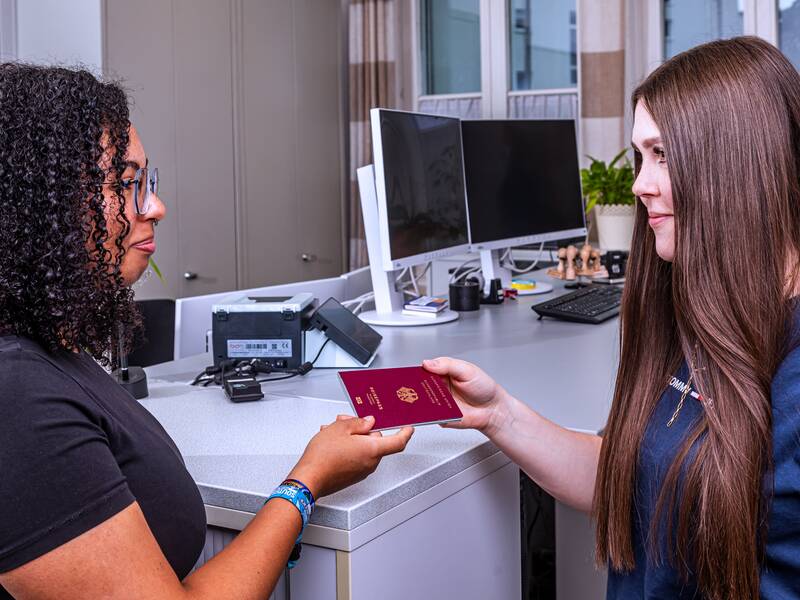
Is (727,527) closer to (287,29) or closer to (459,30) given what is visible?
(287,29)

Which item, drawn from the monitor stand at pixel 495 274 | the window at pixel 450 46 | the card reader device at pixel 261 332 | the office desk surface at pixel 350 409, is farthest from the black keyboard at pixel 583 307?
the window at pixel 450 46

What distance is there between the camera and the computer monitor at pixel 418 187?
208 centimetres

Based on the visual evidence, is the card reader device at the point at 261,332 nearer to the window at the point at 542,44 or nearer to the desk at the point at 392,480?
the desk at the point at 392,480

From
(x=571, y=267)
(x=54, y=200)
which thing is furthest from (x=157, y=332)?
(x=54, y=200)

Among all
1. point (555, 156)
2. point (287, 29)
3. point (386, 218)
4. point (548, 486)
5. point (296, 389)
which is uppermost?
point (287, 29)

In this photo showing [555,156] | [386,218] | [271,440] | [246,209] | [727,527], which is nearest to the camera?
[727,527]

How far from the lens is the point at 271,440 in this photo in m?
1.27

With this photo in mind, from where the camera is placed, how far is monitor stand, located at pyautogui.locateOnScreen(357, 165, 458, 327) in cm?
217

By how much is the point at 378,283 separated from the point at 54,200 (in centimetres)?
151

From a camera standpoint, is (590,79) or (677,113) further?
(590,79)

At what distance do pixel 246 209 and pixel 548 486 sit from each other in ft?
9.32

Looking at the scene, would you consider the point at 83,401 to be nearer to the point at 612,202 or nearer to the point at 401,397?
the point at 401,397

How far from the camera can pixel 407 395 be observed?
120 cm

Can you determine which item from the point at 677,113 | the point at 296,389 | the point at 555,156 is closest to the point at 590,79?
the point at 555,156
